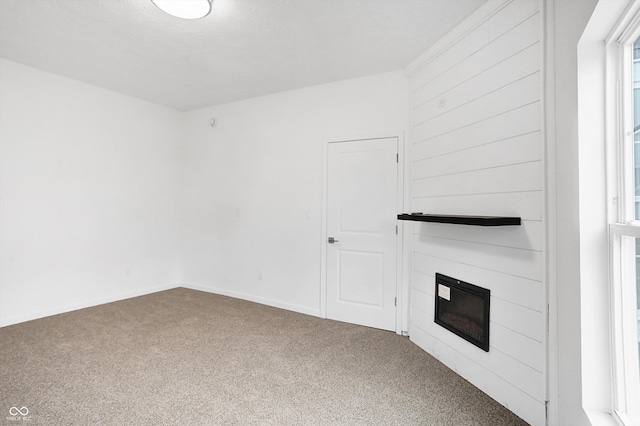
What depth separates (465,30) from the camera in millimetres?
2447

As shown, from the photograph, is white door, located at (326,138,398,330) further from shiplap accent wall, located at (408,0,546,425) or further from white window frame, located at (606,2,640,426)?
white window frame, located at (606,2,640,426)

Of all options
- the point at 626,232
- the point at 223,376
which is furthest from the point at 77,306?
the point at 626,232

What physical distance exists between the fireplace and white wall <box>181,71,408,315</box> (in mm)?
1496

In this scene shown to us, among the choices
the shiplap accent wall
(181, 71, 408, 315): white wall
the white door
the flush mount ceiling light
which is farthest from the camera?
(181, 71, 408, 315): white wall

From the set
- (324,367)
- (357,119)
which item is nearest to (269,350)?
(324,367)

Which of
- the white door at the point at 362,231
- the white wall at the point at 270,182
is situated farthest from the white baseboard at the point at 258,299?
the white door at the point at 362,231

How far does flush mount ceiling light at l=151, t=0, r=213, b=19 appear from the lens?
2.24 meters

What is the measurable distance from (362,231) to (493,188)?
1556 millimetres

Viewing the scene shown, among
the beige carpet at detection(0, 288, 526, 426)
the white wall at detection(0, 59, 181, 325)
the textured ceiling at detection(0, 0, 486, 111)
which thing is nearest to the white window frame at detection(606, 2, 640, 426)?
the beige carpet at detection(0, 288, 526, 426)

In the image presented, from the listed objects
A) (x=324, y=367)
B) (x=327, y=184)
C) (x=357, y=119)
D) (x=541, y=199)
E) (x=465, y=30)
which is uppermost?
(x=465, y=30)

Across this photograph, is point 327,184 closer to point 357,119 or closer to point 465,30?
point 357,119

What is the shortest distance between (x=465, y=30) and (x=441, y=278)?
6.33 ft

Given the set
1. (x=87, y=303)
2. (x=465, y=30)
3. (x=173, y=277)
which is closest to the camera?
(x=465, y=30)

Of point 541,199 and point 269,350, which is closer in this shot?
point 541,199
